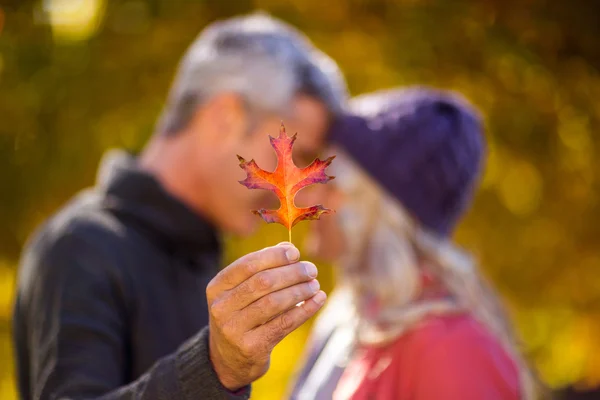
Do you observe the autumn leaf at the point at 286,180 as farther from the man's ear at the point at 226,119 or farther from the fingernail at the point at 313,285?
the man's ear at the point at 226,119

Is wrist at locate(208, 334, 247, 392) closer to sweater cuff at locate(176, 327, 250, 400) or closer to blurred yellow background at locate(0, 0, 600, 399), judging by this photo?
sweater cuff at locate(176, 327, 250, 400)

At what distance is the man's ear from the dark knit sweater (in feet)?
0.89

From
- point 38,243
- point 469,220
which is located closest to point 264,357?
point 38,243

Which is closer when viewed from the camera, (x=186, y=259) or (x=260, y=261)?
(x=260, y=261)

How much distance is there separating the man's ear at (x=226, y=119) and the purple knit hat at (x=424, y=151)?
50 cm

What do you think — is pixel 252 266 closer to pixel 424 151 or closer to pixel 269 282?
pixel 269 282

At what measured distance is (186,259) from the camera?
2.27 m

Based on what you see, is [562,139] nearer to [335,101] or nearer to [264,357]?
[335,101]

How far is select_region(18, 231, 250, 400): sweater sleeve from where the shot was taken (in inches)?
50.9

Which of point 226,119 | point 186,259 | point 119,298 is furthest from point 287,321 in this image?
point 226,119

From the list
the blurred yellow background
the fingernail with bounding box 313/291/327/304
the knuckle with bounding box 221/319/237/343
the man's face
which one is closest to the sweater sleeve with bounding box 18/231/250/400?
the knuckle with bounding box 221/319/237/343

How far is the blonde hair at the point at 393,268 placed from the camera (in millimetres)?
2453

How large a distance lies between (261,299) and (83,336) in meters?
0.74

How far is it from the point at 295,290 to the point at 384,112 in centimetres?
166
